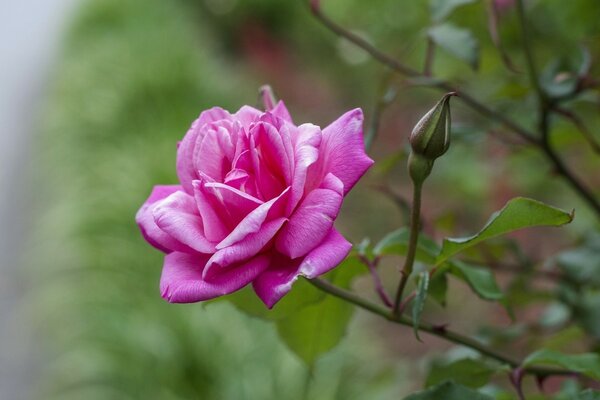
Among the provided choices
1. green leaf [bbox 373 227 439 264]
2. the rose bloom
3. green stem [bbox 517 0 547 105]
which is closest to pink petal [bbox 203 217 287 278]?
the rose bloom

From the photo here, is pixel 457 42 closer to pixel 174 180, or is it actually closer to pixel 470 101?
pixel 470 101

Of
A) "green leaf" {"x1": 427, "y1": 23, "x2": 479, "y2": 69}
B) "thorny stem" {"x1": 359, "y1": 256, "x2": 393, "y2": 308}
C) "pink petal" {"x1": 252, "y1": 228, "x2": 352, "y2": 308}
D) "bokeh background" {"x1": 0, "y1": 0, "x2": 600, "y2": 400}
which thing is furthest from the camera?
"bokeh background" {"x1": 0, "y1": 0, "x2": 600, "y2": 400}

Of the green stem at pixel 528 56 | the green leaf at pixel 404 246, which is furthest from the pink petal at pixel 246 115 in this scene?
the green stem at pixel 528 56

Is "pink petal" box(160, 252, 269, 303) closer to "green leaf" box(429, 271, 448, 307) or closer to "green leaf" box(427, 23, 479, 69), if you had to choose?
→ "green leaf" box(429, 271, 448, 307)

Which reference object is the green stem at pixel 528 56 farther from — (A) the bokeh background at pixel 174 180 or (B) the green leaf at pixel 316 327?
(B) the green leaf at pixel 316 327

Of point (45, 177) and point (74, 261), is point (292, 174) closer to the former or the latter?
point (74, 261)

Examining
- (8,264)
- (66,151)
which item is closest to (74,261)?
(8,264)
